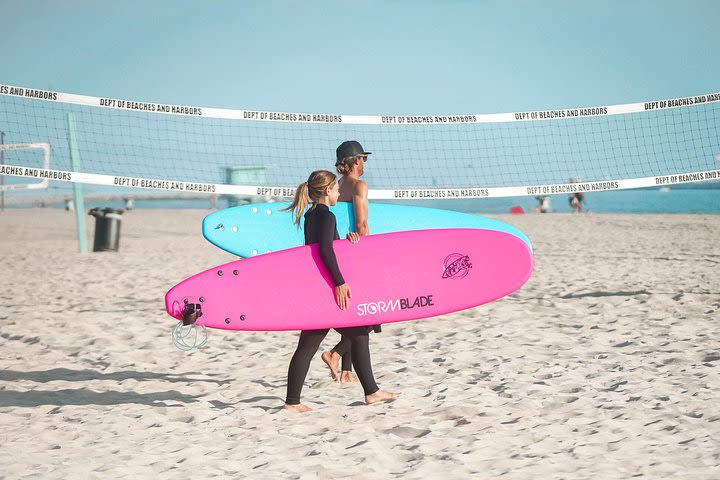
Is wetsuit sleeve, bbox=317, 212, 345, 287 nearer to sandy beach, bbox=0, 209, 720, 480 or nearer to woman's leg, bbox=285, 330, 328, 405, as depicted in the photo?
woman's leg, bbox=285, 330, 328, 405

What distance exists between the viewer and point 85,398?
4375mm

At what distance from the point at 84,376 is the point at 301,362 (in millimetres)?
1932

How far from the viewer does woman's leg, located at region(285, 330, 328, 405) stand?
3867 millimetres

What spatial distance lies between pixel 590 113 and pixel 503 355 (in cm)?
282

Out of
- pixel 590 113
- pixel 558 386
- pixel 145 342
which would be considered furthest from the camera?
pixel 590 113

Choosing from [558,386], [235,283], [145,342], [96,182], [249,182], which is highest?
[249,182]

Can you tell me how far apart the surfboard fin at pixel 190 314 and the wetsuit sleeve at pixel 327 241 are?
2.53 feet

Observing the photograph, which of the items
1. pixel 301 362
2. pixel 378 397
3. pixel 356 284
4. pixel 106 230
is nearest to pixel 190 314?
pixel 301 362

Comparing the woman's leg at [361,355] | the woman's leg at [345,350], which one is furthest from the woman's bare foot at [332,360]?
the woman's leg at [361,355]

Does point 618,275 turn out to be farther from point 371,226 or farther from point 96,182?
point 96,182

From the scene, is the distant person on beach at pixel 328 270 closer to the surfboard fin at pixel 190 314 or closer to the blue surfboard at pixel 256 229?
the surfboard fin at pixel 190 314

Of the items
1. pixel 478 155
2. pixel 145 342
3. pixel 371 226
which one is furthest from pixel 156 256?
pixel 371 226

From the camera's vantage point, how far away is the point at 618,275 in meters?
9.20

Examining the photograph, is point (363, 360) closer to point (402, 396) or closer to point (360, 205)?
point (402, 396)
